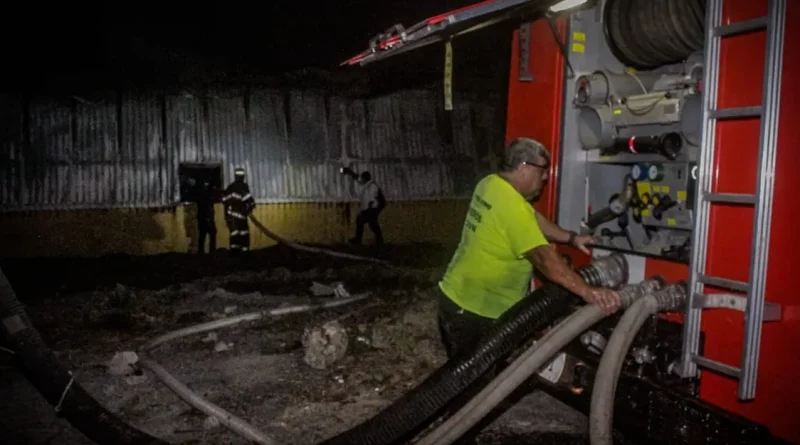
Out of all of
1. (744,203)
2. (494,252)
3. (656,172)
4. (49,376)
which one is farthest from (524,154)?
(49,376)

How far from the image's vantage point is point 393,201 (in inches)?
613

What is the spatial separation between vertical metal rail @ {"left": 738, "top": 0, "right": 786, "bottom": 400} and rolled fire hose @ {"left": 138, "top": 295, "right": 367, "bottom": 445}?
2.71 metres

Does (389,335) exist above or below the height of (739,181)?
below

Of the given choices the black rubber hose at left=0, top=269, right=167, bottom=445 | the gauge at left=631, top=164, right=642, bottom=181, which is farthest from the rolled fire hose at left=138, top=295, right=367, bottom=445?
the gauge at left=631, top=164, right=642, bottom=181

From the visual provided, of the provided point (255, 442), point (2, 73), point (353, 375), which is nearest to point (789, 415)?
point (255, 442)

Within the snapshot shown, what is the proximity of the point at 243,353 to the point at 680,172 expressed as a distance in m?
4.38

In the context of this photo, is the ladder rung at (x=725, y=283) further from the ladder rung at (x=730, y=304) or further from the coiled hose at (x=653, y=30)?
the coiled hose at (x=653, y=30)

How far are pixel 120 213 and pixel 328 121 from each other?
17.3 feet

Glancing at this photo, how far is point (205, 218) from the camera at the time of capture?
13461 mm

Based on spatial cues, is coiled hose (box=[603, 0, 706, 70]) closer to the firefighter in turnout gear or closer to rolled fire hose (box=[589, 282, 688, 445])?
rolled fire hose (box=[589, 282, 688, 445])

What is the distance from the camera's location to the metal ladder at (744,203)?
8.98ft

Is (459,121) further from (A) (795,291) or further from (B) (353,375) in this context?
(A) (795,291)

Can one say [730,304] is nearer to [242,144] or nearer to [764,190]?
[764,190]

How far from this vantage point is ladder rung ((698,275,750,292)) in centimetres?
284
